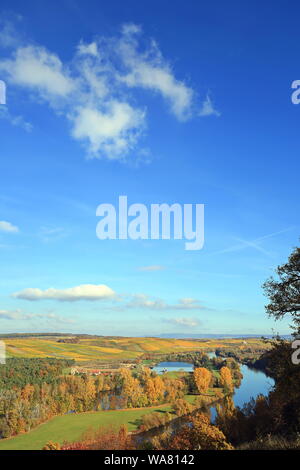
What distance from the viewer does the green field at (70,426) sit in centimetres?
7444

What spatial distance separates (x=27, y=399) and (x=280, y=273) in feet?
334

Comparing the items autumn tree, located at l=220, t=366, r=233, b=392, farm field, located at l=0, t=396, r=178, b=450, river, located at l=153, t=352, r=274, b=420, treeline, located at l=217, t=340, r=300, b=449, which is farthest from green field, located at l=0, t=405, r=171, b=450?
treeline, located at l=217, t=340, r=300, b=449

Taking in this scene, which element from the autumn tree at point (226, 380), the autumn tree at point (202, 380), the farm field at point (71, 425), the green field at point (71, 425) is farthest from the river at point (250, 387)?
the farm field at point (71, 425)

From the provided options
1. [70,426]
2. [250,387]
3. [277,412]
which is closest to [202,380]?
[250,387]

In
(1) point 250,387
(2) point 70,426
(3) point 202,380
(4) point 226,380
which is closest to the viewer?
(2) point 70,426

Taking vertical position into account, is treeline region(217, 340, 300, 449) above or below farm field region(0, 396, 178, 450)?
above

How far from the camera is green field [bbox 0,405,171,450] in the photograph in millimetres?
74438

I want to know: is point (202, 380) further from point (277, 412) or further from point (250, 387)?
point (277, 412)

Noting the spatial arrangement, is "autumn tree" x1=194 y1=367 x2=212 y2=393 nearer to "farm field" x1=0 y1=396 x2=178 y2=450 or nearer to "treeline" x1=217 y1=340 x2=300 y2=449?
"farm field" x1=0 y1=396 x2=178 y2=450

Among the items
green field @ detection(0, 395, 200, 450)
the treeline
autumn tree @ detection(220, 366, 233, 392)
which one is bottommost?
green field @ detection(0, 395, 200, 450)

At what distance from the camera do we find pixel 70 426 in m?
86.3

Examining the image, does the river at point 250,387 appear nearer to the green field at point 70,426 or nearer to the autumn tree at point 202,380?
the autumn tree at point 202,380
